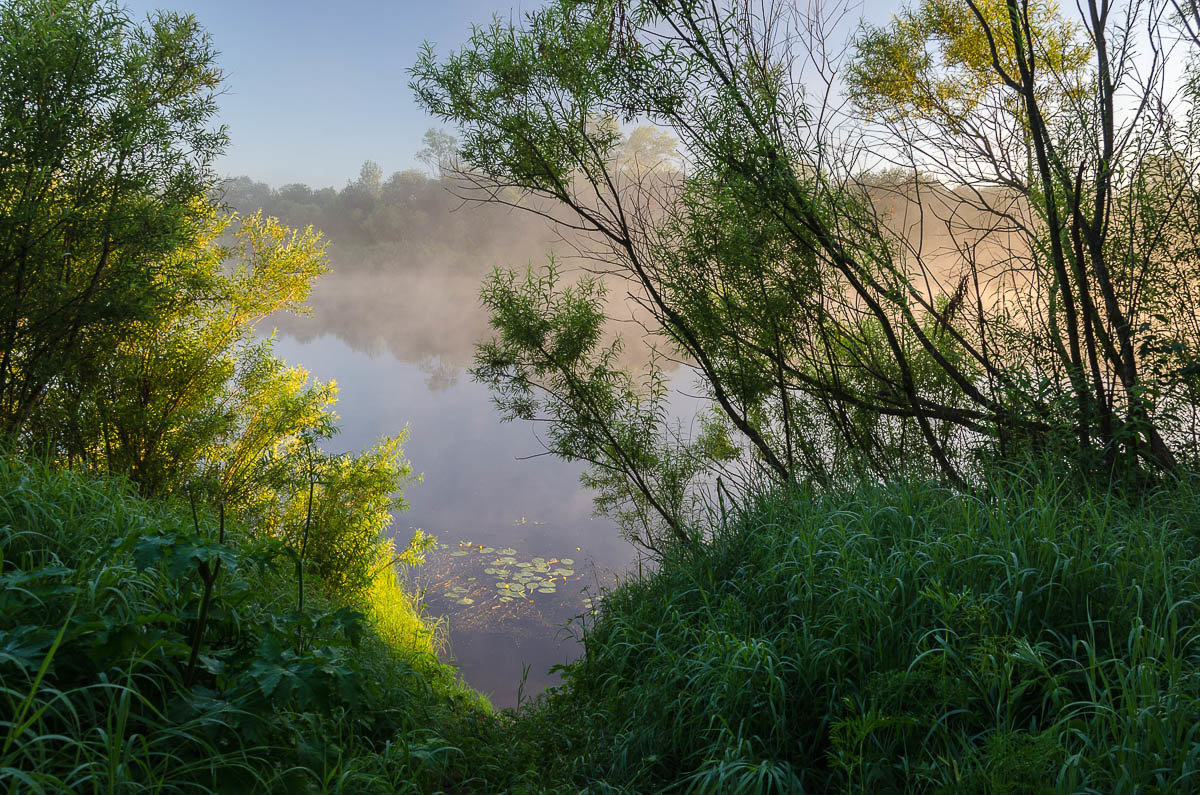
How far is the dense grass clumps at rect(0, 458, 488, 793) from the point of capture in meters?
1.30

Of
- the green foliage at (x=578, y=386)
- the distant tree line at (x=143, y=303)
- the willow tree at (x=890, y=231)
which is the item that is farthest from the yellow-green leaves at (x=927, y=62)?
the distant tree line at (x=143, y=303)

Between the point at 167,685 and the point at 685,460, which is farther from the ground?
the point at 685,460

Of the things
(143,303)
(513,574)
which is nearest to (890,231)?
(143,303)

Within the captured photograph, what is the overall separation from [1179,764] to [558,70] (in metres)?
4.51

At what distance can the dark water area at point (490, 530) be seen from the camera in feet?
24.7

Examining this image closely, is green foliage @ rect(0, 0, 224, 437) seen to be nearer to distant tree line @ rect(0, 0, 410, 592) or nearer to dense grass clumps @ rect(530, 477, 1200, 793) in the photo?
distant tree line @ rect(0, 0, 410, 592)

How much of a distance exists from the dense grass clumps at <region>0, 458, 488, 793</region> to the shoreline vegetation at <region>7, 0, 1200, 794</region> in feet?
0.04

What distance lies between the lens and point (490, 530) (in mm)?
10203

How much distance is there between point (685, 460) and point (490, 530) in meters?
4.82

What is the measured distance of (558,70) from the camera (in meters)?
4.45

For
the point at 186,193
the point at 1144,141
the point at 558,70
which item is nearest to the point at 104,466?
the point at 186,193

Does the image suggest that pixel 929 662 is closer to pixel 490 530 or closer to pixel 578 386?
pixel 578 386

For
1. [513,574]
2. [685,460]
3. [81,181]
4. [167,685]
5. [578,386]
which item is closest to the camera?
[167,685]

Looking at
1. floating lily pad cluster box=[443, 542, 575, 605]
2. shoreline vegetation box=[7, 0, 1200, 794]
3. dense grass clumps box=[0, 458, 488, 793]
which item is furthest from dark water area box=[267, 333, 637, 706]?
dense grass clumps box=[0, 458, 488, 793]
